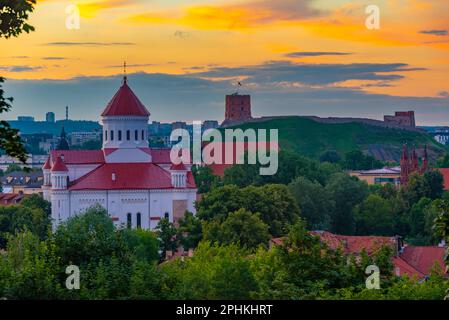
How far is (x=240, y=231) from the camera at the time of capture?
233 ft

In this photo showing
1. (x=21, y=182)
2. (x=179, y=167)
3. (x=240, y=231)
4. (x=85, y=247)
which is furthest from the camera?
(x=21, y=182)

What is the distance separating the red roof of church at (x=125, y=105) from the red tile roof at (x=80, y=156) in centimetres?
319

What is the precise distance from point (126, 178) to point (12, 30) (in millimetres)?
74190

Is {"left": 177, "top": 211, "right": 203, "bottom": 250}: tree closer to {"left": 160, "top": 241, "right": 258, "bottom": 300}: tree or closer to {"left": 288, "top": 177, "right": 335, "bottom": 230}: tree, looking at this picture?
{"left": 288, "top": 177, "right": 335, "bottom": 230}: tree

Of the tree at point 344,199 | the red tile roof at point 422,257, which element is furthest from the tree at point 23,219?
the red tile roof at point 422,257

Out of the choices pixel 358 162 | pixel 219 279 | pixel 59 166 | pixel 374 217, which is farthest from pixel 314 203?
pixel 358 162

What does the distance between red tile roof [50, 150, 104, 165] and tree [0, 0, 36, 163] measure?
7575 cm

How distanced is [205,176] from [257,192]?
3588 cm

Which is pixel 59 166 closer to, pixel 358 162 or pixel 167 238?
pixel 167 238

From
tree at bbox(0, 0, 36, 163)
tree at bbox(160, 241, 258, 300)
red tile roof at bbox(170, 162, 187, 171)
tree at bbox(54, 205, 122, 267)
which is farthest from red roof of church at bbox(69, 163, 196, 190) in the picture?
tree at bbox(0, 0, 36, 163)

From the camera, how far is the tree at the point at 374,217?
93.9 meters

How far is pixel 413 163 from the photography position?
141 m
